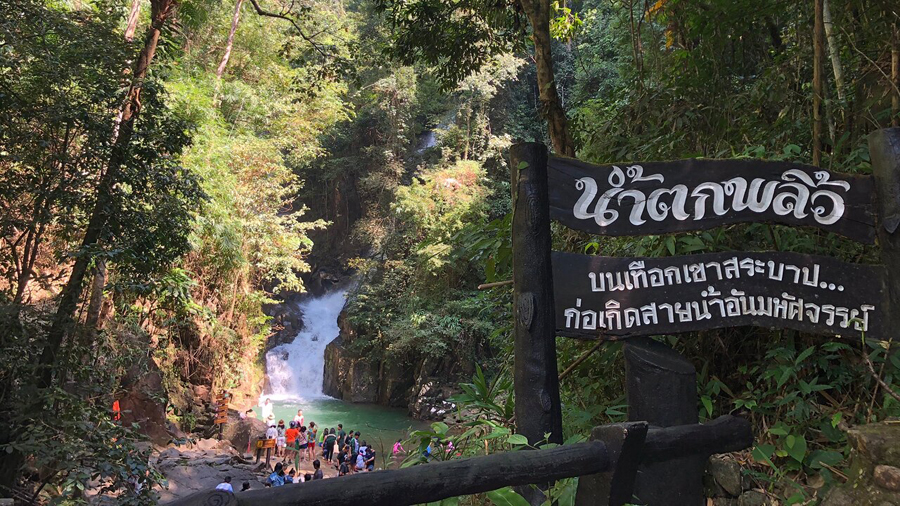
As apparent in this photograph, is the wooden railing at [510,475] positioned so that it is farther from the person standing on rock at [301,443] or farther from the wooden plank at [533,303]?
the person standing on rock at [301,443]

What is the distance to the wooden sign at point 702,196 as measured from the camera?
2.57 meters

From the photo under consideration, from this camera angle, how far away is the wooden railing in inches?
54.3

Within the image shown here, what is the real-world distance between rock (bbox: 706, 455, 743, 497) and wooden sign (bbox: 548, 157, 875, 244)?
41.5 inches

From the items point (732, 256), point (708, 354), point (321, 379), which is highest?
point (732, 256)

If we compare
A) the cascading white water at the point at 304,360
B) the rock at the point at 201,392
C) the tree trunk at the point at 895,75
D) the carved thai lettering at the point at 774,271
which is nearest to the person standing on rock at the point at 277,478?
the rock at the point at 201,392

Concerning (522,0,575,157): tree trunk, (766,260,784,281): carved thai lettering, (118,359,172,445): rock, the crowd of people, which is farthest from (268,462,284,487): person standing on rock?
(766,260,784,281): carved thai lettering

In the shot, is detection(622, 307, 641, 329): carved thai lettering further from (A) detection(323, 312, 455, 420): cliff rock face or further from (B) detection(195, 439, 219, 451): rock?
(A) detection(323, 312, 455, 420): cliff rock face

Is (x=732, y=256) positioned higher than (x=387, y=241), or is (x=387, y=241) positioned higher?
(x=387, y=241)

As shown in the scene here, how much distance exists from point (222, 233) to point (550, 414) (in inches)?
381

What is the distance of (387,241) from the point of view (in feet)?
61.5

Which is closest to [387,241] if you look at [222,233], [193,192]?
[222,233]

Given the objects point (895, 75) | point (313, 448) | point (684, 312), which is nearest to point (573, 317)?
point (684, 312)

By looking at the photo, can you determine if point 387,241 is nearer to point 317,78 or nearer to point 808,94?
point 317,78

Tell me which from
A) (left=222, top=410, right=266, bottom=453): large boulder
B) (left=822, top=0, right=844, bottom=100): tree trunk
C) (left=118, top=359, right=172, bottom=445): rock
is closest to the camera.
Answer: (left=822, top=0, right=844, bottom=100): tree trunk
